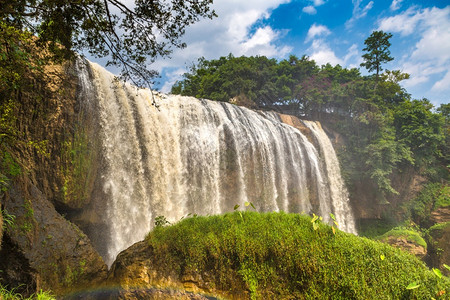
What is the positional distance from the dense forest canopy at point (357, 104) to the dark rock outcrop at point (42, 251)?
17.7 meters

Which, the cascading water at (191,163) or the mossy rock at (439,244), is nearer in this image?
the cascading water at (191,163)

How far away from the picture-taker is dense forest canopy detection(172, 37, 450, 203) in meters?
19.5

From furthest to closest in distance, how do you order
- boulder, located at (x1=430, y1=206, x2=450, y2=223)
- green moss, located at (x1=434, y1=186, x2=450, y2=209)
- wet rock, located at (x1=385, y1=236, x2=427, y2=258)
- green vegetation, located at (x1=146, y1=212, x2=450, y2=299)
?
green moss, located at (x1=434, y1=186, x2=450, y2=209), boulder, located at (x1=430, y1=206, x2=450, y2=223), wet rock, located at (x1=385, y1=236, x2=427, y2=258), green vegetation, located at (x1=146, y1=212, x2=450, y2=299)

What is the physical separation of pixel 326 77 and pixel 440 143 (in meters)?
12.0

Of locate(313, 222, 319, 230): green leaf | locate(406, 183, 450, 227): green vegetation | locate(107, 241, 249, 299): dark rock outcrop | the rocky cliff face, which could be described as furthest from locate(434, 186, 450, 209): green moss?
the rocky cliff face

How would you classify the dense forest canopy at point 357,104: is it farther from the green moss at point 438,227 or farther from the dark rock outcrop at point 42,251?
the dark rock outcrop at point 42,251

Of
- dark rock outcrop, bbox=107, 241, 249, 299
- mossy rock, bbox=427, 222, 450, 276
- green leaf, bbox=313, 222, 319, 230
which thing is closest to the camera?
dark rock outcrop, bbox=107, 241, 249, 299

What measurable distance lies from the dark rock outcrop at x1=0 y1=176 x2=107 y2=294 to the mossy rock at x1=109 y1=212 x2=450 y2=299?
72 cm

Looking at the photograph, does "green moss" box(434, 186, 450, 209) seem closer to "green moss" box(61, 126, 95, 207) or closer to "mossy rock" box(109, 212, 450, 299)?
"mossy rock" box(109, 212, 450, 299)

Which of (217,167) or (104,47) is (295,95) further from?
(104,47)

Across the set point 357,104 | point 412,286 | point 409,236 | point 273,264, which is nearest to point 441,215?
point 409,236

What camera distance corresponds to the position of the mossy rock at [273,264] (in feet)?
13.2

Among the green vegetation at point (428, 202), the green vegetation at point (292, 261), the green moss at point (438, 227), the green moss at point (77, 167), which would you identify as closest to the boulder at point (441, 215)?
the green vegetation at point (428, 202)

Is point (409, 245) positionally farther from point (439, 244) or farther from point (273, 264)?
point (273, 264)
